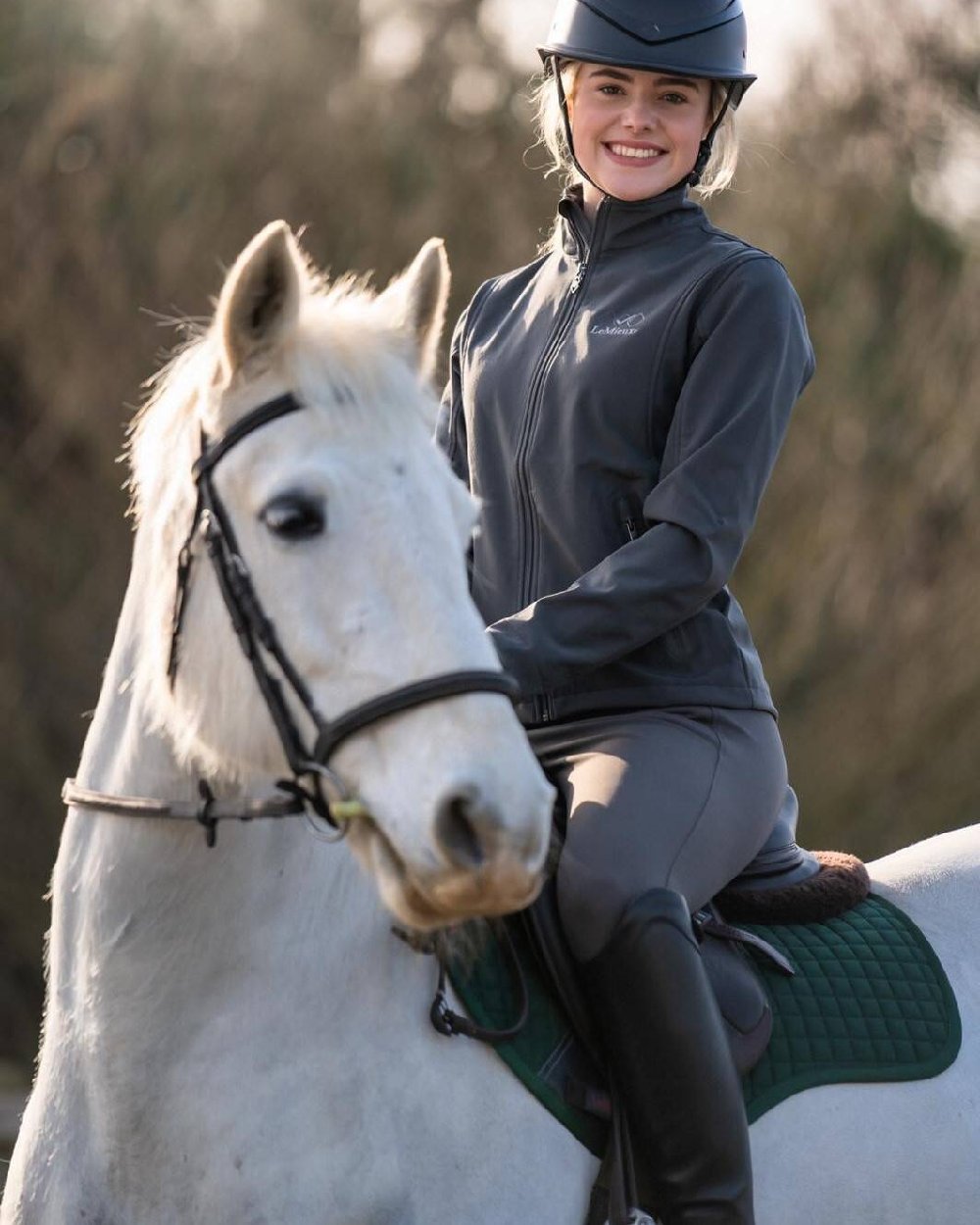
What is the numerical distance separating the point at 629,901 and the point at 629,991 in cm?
15

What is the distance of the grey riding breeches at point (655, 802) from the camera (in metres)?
2.70

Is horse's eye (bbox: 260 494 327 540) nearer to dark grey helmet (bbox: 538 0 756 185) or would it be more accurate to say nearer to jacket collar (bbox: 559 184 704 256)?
jacket collar (bbox: 559 184 704 256)

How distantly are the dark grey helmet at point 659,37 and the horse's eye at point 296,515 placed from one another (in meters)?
1.35

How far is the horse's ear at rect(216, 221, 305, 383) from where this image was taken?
2379 millimetres

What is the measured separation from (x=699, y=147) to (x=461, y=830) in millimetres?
1771

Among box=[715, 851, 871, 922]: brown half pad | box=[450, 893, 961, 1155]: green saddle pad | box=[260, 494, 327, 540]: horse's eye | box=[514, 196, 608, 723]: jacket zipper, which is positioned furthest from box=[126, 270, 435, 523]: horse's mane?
box=[715, 851, 871, 922]: brown half pad

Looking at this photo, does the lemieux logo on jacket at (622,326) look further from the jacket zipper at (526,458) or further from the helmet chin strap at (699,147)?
the helmet chin strap at (699,147)

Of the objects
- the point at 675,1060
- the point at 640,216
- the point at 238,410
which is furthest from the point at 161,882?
the point at 640,216

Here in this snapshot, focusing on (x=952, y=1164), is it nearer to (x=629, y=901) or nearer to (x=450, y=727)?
(x=629, y=901)

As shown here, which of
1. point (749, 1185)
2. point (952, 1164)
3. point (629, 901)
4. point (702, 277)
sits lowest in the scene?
point (952, 1164)

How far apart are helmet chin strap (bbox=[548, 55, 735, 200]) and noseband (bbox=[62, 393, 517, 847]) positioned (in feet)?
4.02

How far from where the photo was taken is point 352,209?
340 inches

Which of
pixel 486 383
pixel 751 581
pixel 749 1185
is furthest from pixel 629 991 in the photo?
pixel 751 581

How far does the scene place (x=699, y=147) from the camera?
3338mm
